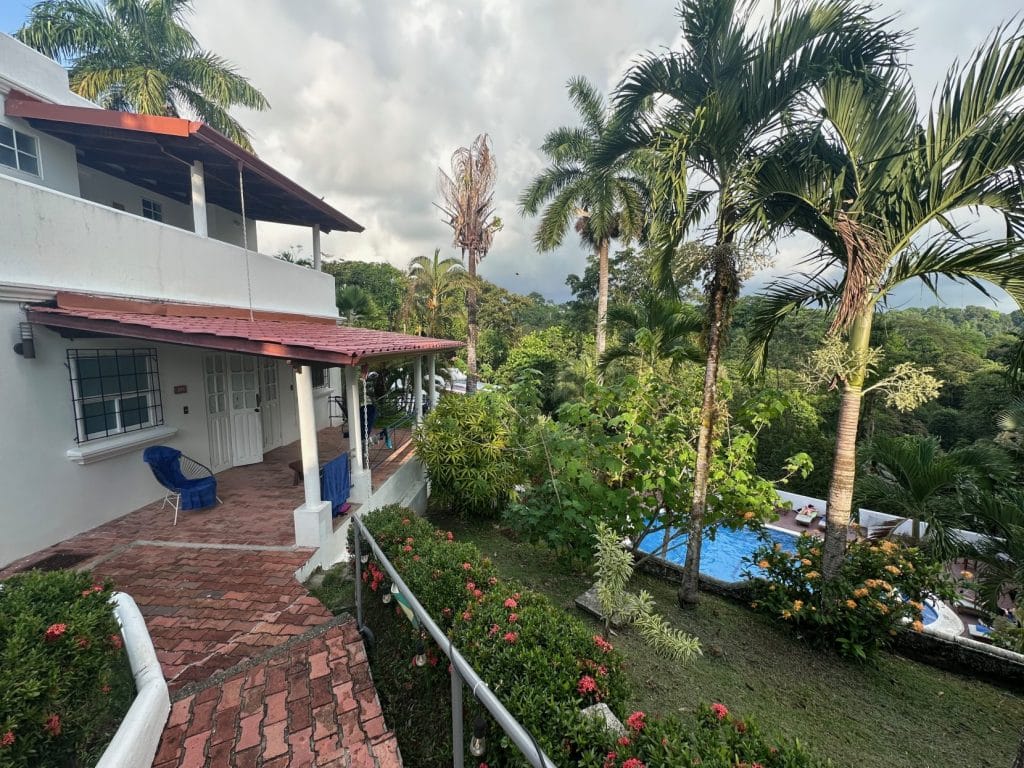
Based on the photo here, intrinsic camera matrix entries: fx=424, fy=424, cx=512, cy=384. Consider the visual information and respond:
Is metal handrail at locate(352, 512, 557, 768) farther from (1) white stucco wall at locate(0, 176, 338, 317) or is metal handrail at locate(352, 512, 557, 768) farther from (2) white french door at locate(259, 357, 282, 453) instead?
(2) white french door at locate(259, 357, 282, 453)

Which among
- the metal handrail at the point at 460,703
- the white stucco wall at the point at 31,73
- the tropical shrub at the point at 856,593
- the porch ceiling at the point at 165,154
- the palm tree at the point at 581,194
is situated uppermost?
the palm tree at the point at 581,194

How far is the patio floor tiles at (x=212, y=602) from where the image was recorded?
12.6ft

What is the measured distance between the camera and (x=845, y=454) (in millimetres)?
5363

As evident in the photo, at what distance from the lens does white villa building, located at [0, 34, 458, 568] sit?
5238 millimetres

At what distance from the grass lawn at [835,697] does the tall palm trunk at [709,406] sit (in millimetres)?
604

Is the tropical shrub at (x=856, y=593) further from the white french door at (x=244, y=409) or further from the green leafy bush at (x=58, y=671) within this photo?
the white french door at (x=244, y=409)

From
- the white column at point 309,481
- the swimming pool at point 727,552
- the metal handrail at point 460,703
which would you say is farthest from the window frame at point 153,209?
the swimming pool at point 727,552

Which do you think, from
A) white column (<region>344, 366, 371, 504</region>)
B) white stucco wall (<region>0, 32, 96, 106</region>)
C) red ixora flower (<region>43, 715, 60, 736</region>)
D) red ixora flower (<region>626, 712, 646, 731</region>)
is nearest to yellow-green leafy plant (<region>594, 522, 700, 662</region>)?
red ixora flower (<region>626, 712, 646, 731</region>)

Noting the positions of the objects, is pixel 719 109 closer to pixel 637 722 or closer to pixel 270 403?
pixel 637 722

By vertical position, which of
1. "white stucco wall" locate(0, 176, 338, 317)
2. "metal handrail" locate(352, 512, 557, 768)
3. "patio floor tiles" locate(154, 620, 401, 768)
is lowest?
"patio floor tiles" locate(154, 620, 401, 768)

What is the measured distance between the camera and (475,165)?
54.9 feet

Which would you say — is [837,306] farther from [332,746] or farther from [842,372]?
[332,746]

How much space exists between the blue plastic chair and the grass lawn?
19.1 feet

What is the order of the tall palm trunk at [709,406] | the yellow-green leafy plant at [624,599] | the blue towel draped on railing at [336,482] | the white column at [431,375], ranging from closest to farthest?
the yellow-green leafy plant at [624,599], the tall palm trunk at [709,406], the blue towel draped on railing at [336,482], the white column at [431,375]
